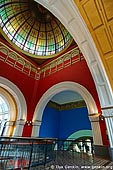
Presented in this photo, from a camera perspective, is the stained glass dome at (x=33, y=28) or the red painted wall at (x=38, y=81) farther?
the stained glass dome at (x=33, y=28)

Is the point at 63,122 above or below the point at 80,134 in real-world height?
above

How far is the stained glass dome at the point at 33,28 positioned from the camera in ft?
28.8

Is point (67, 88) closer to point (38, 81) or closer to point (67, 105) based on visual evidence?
point (38, 81)

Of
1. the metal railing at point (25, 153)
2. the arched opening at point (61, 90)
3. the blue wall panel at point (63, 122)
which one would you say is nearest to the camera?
the metal railing at point (25, 153)

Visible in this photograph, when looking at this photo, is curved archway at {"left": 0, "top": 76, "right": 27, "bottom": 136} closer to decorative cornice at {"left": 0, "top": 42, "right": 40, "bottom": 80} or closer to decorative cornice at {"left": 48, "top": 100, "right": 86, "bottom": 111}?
decorative cornice at {"left": 0, "top": 42, "right": 40, "bottom": 80}

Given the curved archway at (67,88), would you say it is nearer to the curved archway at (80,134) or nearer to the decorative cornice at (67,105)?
the decorative cornice at (67,105)

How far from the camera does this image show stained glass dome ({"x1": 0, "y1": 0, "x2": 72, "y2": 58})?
8.77 metres

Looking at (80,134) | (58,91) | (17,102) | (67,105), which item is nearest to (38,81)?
(17,102)

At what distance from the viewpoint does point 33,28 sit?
10.2 meters

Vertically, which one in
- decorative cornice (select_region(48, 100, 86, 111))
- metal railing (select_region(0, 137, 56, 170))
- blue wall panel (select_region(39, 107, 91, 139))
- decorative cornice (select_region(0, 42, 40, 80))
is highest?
decorative cornice (select_region(0, 42, 40, 80))

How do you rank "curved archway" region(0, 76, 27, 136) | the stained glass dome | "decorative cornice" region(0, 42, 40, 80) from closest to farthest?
"curved archway" region(0, 76, 27, 136) < "decorative cornice" region(0, 42, 40, 80) < the stained glass dome

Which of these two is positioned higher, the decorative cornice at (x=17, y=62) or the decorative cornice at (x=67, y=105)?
the decorative cornice at (x=17, y=62)

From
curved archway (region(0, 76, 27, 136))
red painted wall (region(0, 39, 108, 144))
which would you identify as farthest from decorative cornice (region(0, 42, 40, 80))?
curved archway (region(0, 76, 27, 136))

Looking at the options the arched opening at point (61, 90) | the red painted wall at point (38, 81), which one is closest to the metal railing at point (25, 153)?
the arched opening at point (61, 90)
